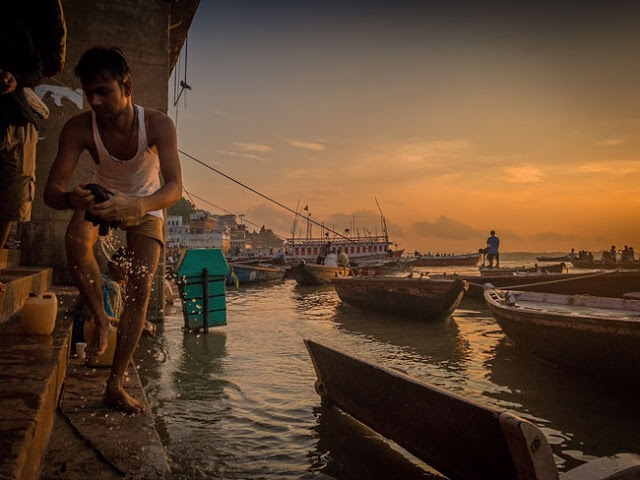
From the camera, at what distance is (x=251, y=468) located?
10.8 ft

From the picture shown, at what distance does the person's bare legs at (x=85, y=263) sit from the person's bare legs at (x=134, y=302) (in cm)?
17

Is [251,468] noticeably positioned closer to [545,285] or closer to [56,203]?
[56,203]

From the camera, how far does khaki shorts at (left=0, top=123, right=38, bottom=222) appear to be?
323 centimetres

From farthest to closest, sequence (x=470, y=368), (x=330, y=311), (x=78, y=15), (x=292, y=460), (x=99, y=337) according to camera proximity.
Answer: (x=330, y=311), (x=78, y=15), (x=470, y=368), (x=292, y=460), (x=99, y=337)

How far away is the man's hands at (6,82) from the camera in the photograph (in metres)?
2.75

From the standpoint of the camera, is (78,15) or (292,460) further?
(78,15)

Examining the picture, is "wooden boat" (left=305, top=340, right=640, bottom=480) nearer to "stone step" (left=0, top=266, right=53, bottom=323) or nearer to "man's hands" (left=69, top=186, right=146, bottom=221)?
"man's hands" (left=69, top=186, right=146, bottom=221)

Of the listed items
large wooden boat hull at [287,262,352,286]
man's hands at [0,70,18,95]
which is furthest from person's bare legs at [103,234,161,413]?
large wooden boat hull at [287,262,352,286]

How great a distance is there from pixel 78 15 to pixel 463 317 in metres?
12.0

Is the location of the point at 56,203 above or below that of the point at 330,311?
above

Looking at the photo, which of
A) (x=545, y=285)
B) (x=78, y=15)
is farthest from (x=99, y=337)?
(x=545, y=285)

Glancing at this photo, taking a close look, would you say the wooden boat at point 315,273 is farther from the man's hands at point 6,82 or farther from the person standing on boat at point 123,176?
the man's hands at point 6,82

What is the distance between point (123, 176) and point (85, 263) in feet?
1.89

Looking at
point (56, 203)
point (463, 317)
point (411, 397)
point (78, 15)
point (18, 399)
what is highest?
point (78, 15)
